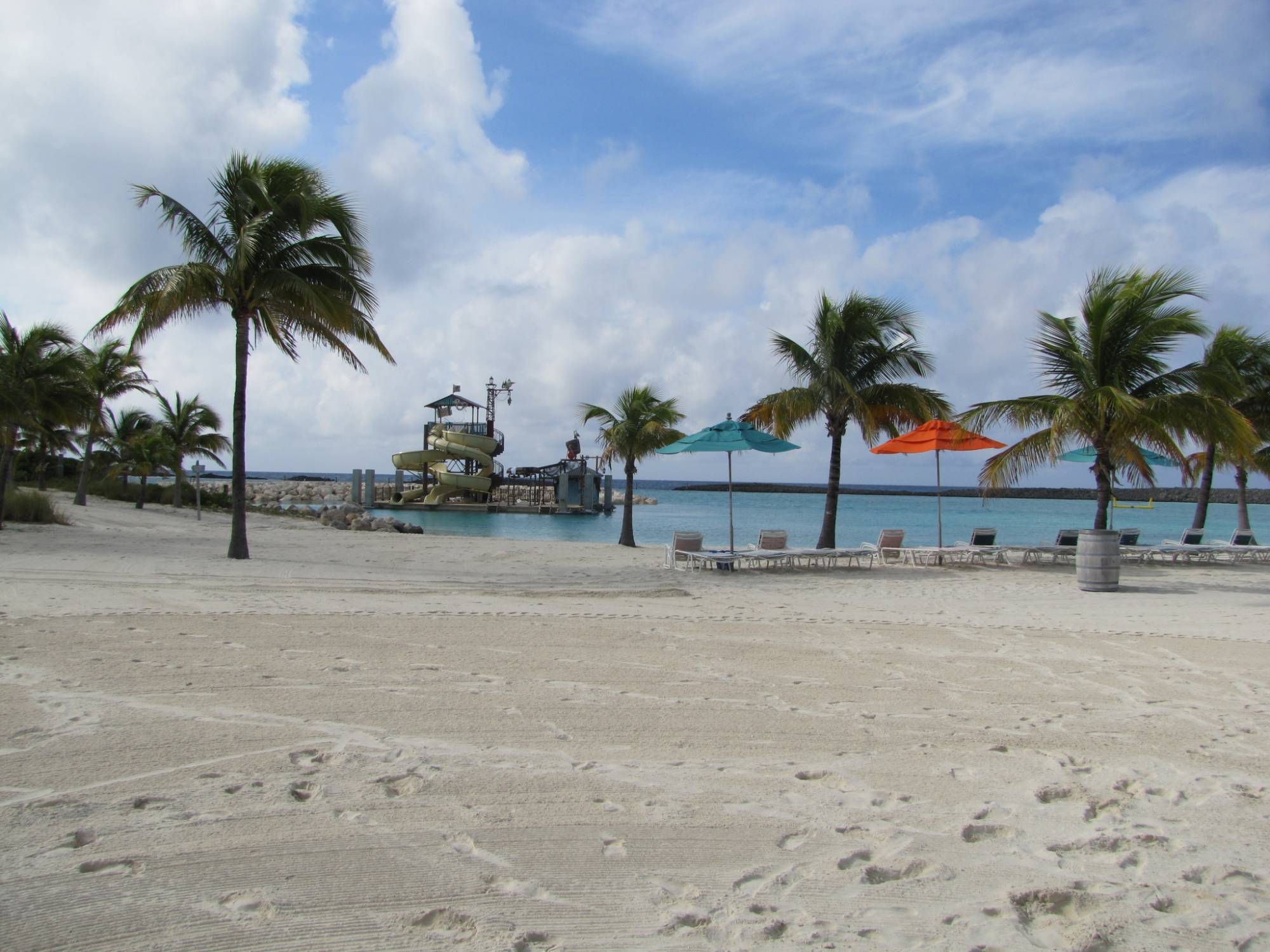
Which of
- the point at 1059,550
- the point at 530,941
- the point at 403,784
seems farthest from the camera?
the point at 1059,550

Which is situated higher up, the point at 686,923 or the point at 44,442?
the point at 44,442

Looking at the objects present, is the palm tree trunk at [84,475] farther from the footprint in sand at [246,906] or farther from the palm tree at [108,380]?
the footprint in sand at [246,906]

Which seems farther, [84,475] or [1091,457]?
[84,475]

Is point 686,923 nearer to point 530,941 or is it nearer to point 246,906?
point 530,941

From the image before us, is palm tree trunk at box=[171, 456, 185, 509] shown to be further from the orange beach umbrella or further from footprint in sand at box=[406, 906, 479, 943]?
footprint in sand at box=[406, 906, 479, 943]

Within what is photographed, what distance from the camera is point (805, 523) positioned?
4791cm

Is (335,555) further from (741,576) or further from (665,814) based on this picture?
(665,814)

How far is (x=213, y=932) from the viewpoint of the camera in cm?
241

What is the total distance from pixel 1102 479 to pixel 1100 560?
275 centimetres

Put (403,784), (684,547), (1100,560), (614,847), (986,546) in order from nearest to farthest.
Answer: (614,847)
(403,784)
(1100,560)
(684,547)
(986,546)

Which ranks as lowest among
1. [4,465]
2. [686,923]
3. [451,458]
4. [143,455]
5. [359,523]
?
[686,923]

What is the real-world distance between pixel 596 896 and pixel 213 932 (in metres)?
1.16

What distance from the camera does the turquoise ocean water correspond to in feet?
116

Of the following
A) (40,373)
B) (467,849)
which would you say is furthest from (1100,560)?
(40,373)
